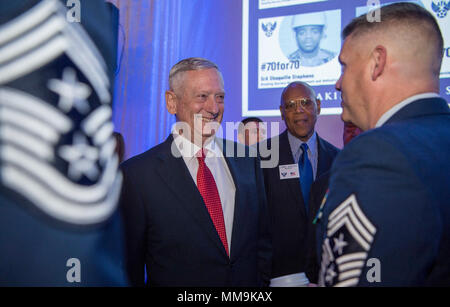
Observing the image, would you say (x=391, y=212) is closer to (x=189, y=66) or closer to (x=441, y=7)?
→ (x=189, y=66)

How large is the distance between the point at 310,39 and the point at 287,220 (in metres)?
2.04

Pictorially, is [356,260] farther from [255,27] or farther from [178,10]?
[178,10]

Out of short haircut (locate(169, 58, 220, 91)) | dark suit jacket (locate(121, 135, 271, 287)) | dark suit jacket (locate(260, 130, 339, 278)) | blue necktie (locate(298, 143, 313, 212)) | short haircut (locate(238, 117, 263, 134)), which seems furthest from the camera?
short haircut (locate(238, 117, 263, 134))

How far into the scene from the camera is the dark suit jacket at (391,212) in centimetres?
68

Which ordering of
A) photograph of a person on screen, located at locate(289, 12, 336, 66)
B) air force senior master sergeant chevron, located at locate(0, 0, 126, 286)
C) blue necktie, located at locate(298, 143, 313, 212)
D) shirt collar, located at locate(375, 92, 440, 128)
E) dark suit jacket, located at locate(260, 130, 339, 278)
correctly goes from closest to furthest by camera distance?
air force senior master sergeant chevron, located at locate(0, 0, 126, 286) → shirt collar, located at locate(375, 92, 440, 128) → dark suit jacket, located at locate(260, 130, 339, 278) → blue necktie, located at locate(298, 143, 313, 212) → photograph of a person on screen, located at locate(289, 12, 336, 66)

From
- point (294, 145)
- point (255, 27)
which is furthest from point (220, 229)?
point (255, 27)

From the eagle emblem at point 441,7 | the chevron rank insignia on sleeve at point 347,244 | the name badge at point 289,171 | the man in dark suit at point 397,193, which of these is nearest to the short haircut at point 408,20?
the man in dark suit at point 397,193

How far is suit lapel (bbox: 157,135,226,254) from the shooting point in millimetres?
1442

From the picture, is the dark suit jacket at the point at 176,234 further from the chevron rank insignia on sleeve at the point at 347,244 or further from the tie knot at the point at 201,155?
the chevron rank insignia on sleeve at the point at 347,244

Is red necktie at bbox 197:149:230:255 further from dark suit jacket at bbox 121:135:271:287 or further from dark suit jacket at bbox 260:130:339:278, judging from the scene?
dark suit jacket at bbox 260:130:339:278

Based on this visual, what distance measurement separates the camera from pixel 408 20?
38.2 inches

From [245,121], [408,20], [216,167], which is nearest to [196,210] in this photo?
[216,167]

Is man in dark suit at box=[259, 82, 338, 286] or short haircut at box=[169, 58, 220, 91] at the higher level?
short haircut at box=[169, 58, 220, 91]

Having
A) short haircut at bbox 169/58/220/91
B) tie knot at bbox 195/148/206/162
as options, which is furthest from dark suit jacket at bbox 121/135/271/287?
short haircut at bbox 169/58/220/91
